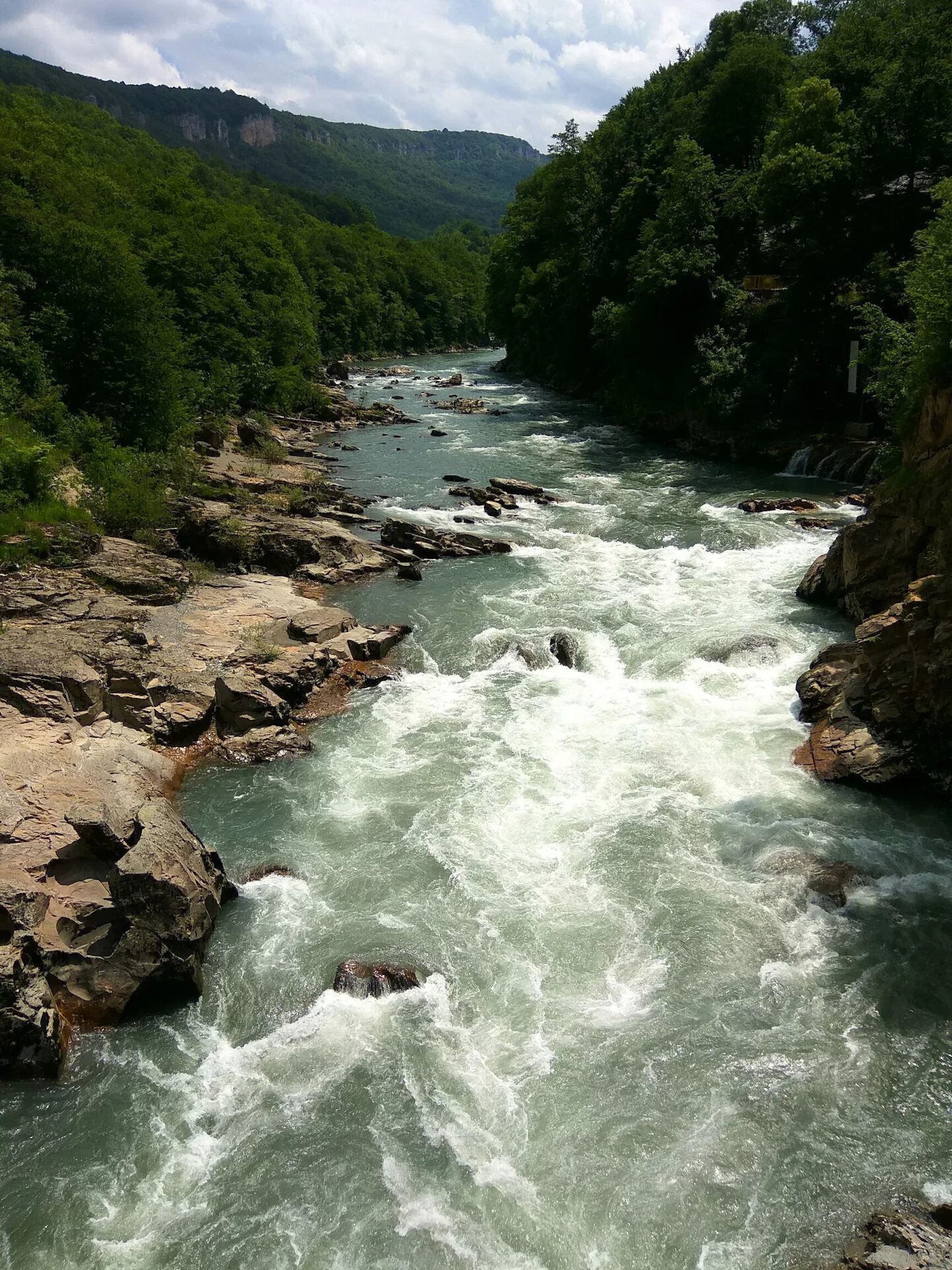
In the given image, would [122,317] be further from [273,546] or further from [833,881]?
[833,881]

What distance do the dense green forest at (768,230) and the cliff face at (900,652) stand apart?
6.89ft

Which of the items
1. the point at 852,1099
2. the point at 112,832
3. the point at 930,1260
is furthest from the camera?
the point at 112,832

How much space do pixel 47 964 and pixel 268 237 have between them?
58.9 meters

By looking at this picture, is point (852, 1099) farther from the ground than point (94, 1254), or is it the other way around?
point (852, 1099)

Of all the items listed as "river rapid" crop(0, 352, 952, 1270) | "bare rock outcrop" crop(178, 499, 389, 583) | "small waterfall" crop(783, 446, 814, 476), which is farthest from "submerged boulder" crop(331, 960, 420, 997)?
"small waterfall" crop(783, 446, 814, 476)

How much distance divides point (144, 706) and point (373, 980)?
7618 mm

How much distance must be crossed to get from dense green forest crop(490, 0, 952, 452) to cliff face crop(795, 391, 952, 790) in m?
2.10

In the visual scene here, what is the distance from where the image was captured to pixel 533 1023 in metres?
9.27

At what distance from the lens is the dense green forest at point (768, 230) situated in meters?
33.1

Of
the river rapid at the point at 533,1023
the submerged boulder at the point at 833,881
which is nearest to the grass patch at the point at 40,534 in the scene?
the river rapid at the point at 533,1023

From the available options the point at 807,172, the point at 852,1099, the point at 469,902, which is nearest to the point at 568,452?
the point at 807,172

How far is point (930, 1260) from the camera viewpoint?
6.36m

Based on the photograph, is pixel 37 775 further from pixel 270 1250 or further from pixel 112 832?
pixel 270 1250

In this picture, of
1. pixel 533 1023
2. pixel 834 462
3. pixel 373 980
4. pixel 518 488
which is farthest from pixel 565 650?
pixel 834 462
